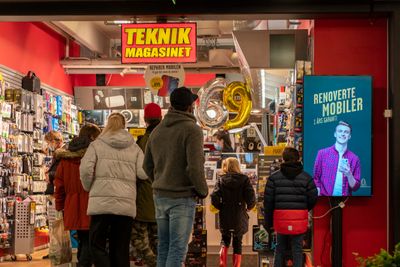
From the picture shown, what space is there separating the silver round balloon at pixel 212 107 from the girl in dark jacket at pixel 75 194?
4517mm

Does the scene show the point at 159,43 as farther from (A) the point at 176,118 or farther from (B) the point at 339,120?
(A) the point at 176,118

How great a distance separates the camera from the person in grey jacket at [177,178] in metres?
5.36

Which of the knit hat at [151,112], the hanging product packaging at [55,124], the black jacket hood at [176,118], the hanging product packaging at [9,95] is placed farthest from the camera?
the hanging product packaging at [55,124]

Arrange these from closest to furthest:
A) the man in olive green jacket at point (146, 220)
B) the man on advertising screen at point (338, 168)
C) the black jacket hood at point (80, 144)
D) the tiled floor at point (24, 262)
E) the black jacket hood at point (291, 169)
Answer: the man in olive green jacket at point (146, 220) < the black jacket hood at point (80, 144) < the black jacket hood at point (291, 169) < the man on advertising screen at point (338, 168) < the tiled floor at point (24, 262)

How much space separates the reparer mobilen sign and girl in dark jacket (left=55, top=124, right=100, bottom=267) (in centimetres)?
227

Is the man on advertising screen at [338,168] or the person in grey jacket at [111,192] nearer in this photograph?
the person in grey jacket at [111,192]

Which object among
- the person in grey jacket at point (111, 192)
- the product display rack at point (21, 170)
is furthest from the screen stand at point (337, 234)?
the product display rack at point (21, 170)

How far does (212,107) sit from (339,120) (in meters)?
3.79

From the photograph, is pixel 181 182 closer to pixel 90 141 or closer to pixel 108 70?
pixel 90 141

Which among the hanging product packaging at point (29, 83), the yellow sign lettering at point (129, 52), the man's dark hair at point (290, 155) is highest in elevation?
the yellow sign lettering at point (129, 52)

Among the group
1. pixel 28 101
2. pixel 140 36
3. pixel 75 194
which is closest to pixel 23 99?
pixel 28 101

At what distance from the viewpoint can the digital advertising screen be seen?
7.80 metres

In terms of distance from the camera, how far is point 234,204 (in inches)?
344

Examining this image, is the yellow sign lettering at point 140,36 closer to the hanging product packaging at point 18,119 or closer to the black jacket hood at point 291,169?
the black jacket hood at point 291,169
